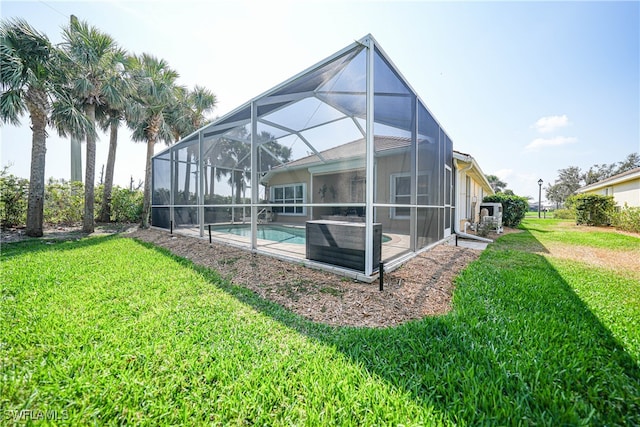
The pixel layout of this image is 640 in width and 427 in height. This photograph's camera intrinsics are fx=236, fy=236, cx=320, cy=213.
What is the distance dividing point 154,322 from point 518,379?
326cm

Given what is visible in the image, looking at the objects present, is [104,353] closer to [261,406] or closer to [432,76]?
[261,406]

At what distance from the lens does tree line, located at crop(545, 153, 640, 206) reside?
33.2 metres

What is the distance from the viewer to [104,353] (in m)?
1.98

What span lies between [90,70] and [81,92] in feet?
2.96

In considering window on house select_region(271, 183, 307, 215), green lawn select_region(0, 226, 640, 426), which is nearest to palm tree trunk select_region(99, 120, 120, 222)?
window on house select_region(271, 183, 307, 215)

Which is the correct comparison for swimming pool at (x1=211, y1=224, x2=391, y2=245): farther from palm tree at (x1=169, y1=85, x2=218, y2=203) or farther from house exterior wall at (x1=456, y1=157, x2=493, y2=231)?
palm tree at (x1=169, y1=85, x2=218, y2=203)

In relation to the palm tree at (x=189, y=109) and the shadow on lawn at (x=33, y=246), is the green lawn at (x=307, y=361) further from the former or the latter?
the palm tree at (x=189, y=109)

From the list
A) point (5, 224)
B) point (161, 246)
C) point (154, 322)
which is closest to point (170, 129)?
point (5, 224)

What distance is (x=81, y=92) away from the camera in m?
8.55

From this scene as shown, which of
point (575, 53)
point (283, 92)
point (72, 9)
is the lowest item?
point (283, 92)

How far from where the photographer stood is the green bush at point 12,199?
30.5 feet

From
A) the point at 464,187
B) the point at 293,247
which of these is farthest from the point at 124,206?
the point at 464,187

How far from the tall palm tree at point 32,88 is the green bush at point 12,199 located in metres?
2.75

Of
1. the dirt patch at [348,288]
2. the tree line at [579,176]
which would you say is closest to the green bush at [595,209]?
the dirt patch at [348,288]
